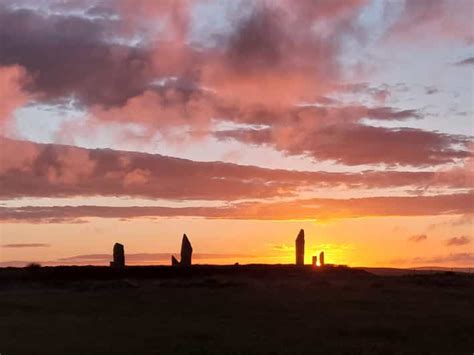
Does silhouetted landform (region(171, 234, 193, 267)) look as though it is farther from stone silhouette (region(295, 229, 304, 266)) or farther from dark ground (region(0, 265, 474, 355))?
stone silhouette (region(295, 229, 304, 266))

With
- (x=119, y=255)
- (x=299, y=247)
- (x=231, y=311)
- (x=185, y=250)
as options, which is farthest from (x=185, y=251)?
(x=231, y=311)

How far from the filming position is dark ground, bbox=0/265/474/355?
23094 mm

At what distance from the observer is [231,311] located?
31891 mm

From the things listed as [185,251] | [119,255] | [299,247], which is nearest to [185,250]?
[185,251]

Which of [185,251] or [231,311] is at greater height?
[185,251]

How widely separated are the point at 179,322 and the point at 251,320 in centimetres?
270

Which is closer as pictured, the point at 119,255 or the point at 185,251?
the point at 119,255

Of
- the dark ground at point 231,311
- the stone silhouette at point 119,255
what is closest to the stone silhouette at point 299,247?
the dark ground at point 231,311

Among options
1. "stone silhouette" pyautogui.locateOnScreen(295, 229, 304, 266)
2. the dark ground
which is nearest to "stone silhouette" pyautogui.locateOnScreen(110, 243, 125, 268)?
the dark ground

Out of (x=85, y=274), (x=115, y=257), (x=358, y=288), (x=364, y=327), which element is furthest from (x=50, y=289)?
(x=364, y=327)

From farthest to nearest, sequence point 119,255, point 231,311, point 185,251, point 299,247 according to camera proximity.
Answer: point 299,247 < point 185,251 < point 119,255 < point 231,311

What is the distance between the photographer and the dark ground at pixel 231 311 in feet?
75.8

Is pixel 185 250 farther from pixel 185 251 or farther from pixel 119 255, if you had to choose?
pixel 119 255

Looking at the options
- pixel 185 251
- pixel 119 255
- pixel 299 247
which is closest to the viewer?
pixel 119 255
